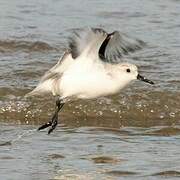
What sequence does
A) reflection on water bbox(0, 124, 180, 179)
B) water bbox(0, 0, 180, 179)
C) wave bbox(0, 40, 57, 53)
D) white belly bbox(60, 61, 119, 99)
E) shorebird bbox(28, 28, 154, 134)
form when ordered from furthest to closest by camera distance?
wave bbox(0, 40, 57, 53)
white belly bbox(60, 61, 119, 99)
shorebird bbox(28, 28, 154, 134)
water bbox(0, 0, 180, 179)
reflection on water bbox(0, 124, 180, 179)

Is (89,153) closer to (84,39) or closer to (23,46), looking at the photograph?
(84,39)

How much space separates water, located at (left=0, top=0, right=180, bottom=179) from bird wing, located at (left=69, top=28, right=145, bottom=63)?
70cm

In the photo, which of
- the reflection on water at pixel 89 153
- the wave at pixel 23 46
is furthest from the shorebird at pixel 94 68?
the wave at pixel 23 46

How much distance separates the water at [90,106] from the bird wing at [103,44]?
0.70m

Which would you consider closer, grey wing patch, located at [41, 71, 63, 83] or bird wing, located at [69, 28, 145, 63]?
bird wing, located at [69, 28, 145, 63]

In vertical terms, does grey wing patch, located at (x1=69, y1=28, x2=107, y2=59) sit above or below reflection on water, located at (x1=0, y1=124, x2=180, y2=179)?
above

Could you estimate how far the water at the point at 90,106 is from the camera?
18.9 feet

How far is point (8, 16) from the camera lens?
10633mm

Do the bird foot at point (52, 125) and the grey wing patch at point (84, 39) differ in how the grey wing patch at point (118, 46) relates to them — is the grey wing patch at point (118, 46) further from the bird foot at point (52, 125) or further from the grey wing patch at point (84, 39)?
the bird foot at point (52, 125)

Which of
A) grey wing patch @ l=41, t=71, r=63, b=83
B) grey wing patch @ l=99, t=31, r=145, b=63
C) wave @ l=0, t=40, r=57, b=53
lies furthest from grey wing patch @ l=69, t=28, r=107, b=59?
wave @ l=0, t=40, r=57, b=53

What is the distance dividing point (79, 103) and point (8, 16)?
3212 mm

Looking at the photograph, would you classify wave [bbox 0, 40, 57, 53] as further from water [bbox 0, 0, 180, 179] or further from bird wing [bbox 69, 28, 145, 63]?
bird wing [bbox 69, 28, 145, 63]

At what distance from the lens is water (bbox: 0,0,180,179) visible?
575 centimetres

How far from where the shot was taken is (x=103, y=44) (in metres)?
6.39
